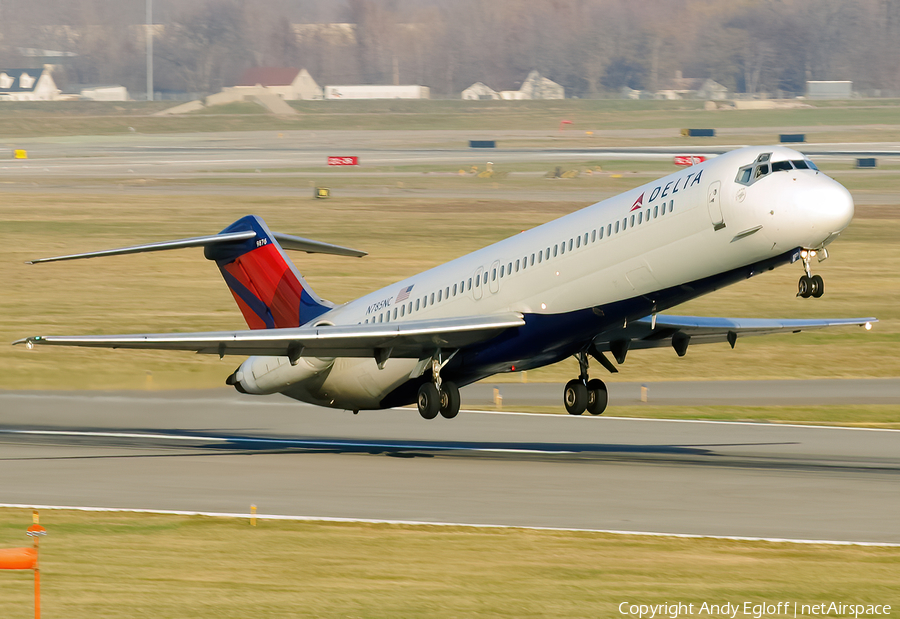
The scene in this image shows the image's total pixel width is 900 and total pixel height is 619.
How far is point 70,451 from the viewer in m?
37.8

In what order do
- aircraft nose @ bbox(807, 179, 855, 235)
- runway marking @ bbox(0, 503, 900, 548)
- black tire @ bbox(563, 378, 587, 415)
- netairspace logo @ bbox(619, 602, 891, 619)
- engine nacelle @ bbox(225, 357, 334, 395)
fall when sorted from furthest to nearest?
engine nacelle @ bbox(225, 357, 334, 395) → black tire @ bbox(563, 378, 587, 415) → aircraft nose @ bbox(807, 179, 855, 235) → runway marking @ bbox(0, 503, 900, 548) → netairspace logo @ bbox(619, 602, 891, 619)

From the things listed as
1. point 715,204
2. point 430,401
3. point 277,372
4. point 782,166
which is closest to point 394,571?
point 430,401

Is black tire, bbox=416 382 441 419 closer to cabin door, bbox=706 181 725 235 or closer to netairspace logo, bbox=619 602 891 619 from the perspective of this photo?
cabin door, bbox=706 181 725 235

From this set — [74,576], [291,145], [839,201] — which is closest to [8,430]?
[74,576]

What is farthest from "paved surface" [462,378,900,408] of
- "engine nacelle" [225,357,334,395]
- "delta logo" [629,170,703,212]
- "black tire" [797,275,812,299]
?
"black tire" [797,275,812,299]

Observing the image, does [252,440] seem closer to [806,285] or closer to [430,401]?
[430,401]

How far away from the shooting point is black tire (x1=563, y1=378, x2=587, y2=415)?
120 ft

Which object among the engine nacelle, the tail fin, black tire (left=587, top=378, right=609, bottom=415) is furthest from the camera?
the tail fin

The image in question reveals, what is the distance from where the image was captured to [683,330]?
121ft

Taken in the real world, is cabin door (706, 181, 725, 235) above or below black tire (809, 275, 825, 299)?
above

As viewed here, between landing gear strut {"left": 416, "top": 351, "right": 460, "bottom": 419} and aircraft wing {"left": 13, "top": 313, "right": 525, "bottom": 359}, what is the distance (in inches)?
41.4

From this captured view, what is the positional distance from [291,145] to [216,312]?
378 feet

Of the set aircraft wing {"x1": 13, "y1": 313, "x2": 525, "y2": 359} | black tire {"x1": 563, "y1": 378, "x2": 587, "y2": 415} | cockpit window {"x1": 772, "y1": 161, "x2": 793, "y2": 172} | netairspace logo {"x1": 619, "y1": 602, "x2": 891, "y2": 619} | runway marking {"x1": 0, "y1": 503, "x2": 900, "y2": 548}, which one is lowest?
runway marking {"x1": 0, "y1": 503, "x2": 900, "y2": 548}

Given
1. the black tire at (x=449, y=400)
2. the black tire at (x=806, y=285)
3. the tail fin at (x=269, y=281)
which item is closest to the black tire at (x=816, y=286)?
the black tire at (x=806, y=285)
